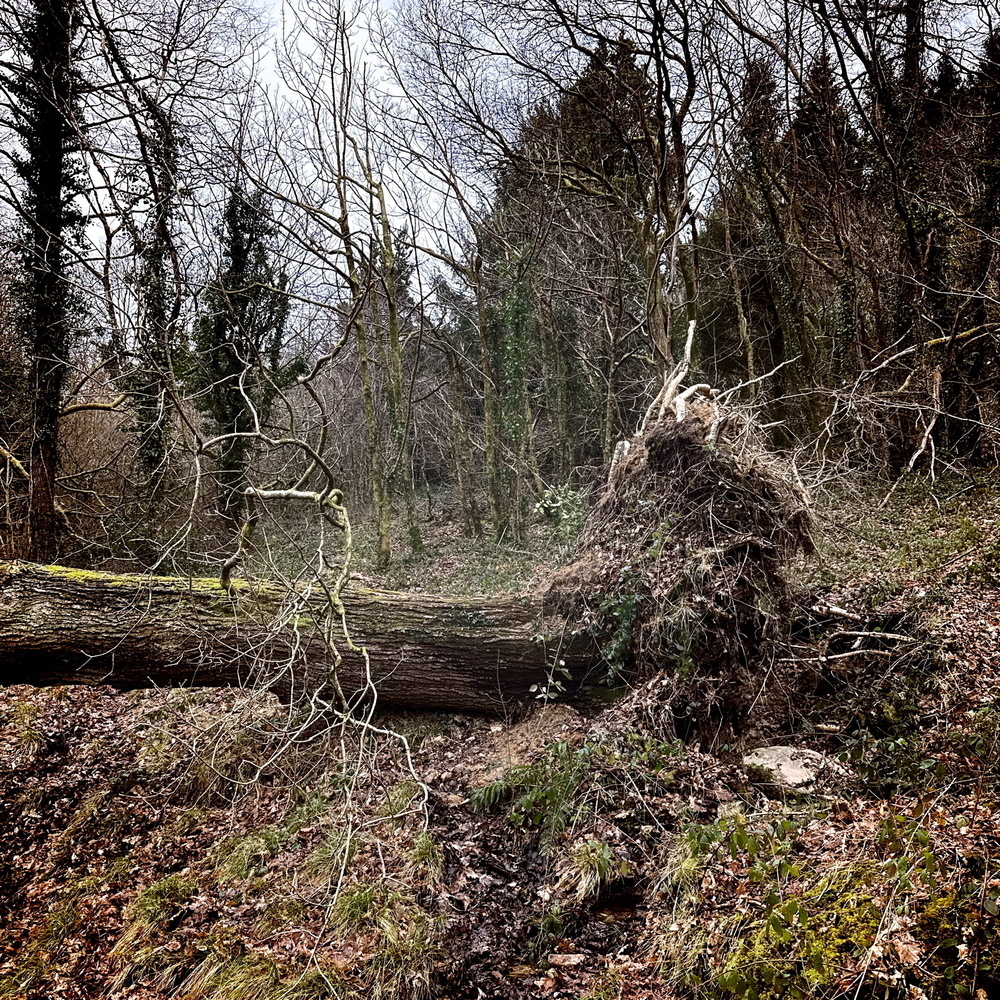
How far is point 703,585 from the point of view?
15.6 ft

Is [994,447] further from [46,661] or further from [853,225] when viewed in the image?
[46,661]

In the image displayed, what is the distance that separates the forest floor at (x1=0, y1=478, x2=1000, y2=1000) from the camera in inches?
113

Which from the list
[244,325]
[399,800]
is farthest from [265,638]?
[244,325]

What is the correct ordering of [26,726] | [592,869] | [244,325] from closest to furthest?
[592,869] < [26,726] < [244,325]

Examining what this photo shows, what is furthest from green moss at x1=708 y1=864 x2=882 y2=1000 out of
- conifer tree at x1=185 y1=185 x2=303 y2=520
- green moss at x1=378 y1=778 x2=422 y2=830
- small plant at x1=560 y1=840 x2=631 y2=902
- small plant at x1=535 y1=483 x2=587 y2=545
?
conifer tree at x1=185 y1=185 x2=303 y2=520

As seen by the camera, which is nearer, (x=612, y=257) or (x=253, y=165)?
(x=253, y=165)

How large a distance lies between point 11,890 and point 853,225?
12.2 m

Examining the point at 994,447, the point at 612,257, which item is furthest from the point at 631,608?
the point at 612,257

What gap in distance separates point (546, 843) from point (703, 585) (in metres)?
2.14

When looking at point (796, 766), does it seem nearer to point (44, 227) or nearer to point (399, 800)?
point (399, 800)

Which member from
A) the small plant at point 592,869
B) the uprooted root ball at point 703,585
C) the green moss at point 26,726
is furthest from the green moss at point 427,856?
the green moss at point 26,726

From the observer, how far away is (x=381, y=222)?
12.9 meters

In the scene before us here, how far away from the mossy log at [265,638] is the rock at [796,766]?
1544mm

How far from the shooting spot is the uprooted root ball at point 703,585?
4.76m
